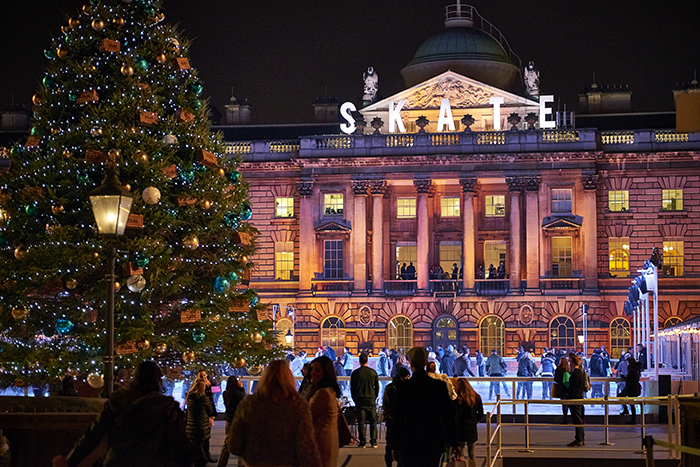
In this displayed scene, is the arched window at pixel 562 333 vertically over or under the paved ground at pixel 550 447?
over

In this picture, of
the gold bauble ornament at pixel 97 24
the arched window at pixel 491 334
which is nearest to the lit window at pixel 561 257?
the arched window at pixel 491 334

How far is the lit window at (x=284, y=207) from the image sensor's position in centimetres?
6981

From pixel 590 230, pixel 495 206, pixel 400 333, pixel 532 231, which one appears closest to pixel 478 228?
pixel 495 206

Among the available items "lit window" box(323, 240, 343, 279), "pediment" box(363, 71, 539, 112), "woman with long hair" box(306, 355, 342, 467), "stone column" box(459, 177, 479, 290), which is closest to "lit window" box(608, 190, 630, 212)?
"pediment" box(363, 71, 539, 112)

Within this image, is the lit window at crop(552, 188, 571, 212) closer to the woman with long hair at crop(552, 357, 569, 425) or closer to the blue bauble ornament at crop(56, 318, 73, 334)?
the woman with long hair at crop(552, 357, 569, 425)

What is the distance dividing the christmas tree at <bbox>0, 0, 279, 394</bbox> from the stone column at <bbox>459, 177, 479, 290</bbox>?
46.6 m

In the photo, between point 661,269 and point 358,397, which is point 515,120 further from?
point 358,397

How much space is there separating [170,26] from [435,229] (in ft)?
164

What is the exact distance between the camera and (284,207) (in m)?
69.9

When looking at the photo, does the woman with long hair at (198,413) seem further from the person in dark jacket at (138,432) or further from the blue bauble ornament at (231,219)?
the person in dark jacket at (138,432)

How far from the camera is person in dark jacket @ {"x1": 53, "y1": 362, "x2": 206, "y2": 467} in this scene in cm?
880

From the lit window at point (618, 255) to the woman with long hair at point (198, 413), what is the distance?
5271 centimetres

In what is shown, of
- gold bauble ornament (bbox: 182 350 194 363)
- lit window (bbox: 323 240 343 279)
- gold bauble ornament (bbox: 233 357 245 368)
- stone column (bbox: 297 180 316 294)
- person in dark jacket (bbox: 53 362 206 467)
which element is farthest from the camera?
lit window (bbox: 323 240 343 279)

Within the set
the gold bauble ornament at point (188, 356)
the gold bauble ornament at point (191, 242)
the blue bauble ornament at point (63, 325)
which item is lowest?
the gold bauble ornament at point (188, 356)
